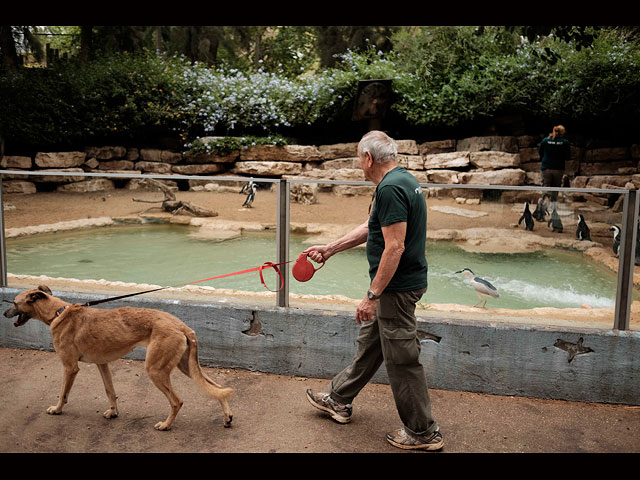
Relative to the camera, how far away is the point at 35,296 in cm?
375

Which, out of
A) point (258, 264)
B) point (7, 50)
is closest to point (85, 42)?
point (7, 50)

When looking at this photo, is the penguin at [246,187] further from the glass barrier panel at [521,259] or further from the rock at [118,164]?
the rock at [118,164]

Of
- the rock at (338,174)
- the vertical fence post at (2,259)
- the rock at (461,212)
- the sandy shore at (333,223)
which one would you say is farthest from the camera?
the rock at (338,174)

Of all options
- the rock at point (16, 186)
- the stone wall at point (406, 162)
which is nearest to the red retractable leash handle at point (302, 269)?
the rock at point (16, 186)

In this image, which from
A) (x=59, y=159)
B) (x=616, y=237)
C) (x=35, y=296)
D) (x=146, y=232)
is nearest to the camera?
(x=35, y=296)

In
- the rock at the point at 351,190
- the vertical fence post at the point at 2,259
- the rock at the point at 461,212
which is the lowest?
the vertical fence post at the point at 2,259

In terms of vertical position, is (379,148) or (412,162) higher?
(379,148)

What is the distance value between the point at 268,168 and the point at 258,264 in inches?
350

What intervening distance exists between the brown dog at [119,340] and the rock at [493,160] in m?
10.5

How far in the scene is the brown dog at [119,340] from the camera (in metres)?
3.53

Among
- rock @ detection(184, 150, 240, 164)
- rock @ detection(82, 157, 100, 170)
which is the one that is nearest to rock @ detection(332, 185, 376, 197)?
rock @ detection(184, 150, 240, 164)

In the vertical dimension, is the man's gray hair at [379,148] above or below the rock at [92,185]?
above

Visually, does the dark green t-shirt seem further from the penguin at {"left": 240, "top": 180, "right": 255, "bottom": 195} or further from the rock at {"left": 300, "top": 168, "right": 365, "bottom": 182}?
the rock at {"left": 300, "top": 168, "right": 365, "bottom": 182}

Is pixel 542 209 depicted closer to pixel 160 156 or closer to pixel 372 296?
pixel 372 296
